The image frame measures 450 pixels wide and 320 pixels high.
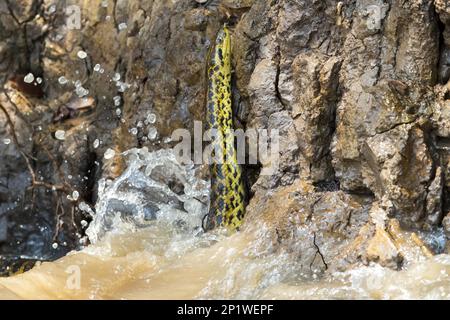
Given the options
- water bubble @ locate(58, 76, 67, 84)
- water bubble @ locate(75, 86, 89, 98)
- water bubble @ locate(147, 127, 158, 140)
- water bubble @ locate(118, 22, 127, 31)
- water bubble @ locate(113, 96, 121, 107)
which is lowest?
water bubble @ locate(147, 127, 158, 140)

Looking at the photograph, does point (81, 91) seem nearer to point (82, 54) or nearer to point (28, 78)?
point (82, 54)

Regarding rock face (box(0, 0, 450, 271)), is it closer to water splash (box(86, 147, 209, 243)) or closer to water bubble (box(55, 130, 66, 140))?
water bubble (box(55, 130, 66, 140))

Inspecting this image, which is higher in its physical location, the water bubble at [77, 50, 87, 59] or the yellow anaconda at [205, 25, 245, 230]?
the water bubble at [77, 50, 87, 59]

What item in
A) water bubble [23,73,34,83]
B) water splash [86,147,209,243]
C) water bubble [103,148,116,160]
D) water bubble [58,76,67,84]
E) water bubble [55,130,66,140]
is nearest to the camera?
water splash [86,147,209,243]

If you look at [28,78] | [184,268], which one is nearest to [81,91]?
[28,78]

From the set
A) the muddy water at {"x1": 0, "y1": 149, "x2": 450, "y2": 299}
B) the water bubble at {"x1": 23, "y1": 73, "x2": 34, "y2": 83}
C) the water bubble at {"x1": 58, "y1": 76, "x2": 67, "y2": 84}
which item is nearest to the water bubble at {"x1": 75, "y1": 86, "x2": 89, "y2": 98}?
the water bubble at {"x1": 58, "y1": 76, "x2": 67, "y2": 84}

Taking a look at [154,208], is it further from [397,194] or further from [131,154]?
[397,194]
